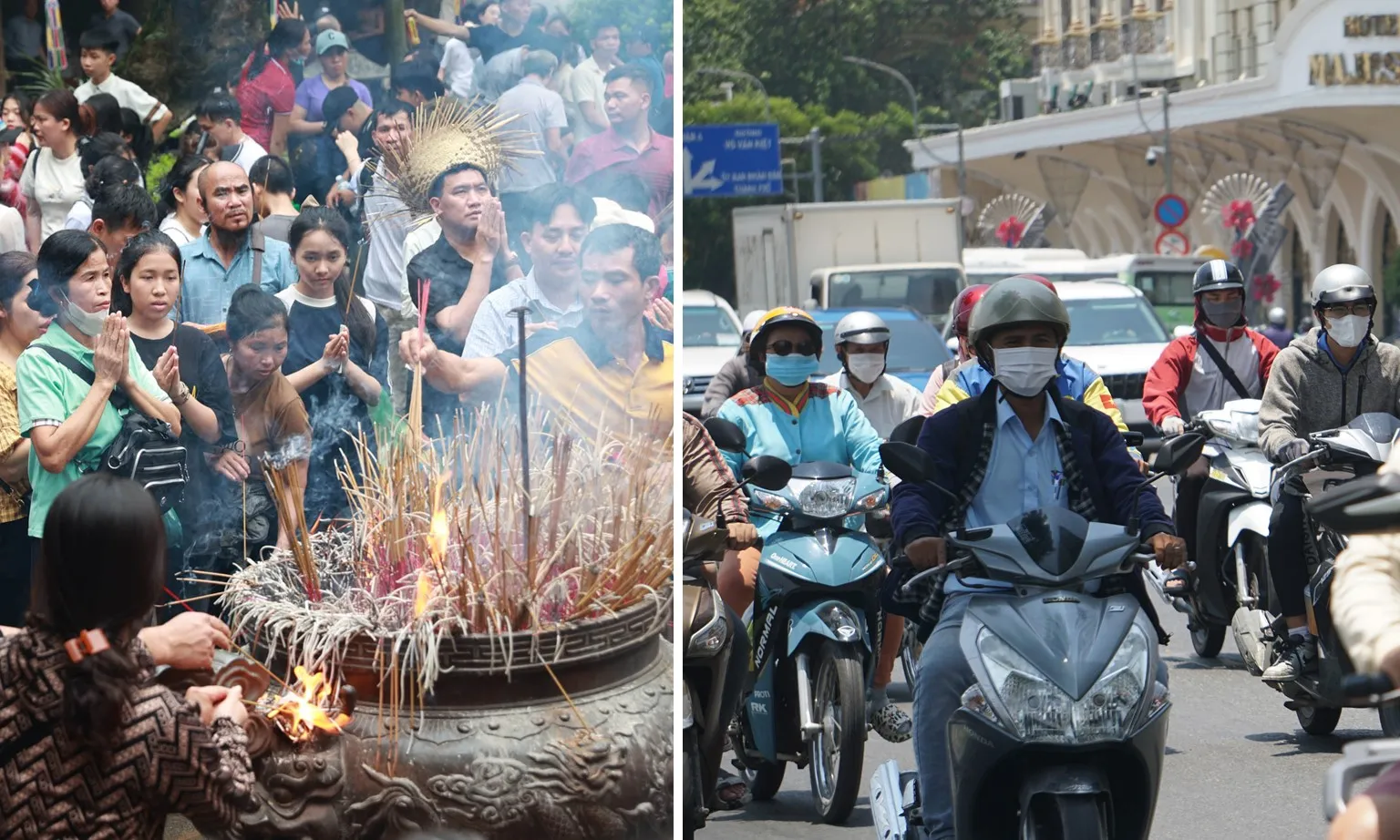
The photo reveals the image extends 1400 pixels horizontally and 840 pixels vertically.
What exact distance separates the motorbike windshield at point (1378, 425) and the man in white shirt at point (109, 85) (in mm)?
4168

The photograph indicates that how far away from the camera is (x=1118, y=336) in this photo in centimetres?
1988

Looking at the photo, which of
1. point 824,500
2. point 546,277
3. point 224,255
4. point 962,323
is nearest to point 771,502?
point 824,500

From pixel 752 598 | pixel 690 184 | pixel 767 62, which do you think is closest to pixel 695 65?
pixel 767 62

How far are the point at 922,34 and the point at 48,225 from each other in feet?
242

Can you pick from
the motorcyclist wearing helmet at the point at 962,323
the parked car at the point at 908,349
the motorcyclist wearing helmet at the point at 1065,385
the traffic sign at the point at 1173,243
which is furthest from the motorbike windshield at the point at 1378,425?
the traffic sign at the point at 1173,243

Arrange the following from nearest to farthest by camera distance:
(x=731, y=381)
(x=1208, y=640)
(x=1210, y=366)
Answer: (x=1210, y=366) < (x=1208, y=640) < (x=731, y=381)

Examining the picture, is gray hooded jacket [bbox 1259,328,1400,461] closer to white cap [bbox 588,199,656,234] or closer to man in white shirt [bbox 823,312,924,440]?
man in white shirt [bbox 823,312,924,440]

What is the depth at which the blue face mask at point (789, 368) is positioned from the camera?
7.43m

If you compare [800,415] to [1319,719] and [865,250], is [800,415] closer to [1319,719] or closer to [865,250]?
[1319,719]

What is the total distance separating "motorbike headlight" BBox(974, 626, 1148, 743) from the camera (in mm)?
4484

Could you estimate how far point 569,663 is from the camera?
16.6ft

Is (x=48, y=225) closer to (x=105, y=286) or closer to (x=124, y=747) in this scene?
(x=105, y=286)

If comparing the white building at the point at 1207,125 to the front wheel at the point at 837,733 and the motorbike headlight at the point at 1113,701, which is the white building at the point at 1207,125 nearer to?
the front wheel at the point at 837,733

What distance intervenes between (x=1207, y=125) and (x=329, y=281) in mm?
43838
